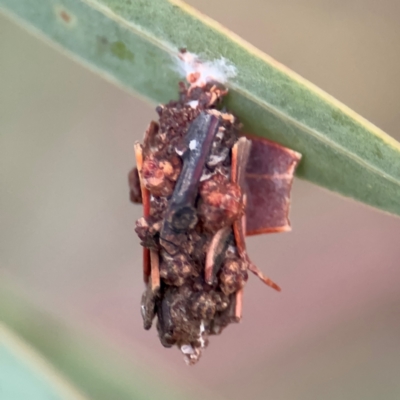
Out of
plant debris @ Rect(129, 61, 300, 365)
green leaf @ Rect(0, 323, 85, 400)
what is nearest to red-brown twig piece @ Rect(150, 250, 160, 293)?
plant debris @ Rect(129, 61, 300, 365)

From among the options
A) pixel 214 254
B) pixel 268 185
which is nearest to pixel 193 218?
pixel 214 254

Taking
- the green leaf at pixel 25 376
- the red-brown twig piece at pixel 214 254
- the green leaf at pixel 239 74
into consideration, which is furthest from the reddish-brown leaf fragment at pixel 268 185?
the green leaf at pixel 25 376

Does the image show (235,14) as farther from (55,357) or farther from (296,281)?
(55,357)

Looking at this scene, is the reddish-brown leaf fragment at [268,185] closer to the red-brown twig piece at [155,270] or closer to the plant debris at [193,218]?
the plant debris at [193,218]

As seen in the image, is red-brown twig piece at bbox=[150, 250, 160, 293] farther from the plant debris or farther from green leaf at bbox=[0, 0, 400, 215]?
green leaf at bbox=[0, 0, 400, 215]

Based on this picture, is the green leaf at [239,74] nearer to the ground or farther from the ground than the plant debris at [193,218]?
farther from the ground
